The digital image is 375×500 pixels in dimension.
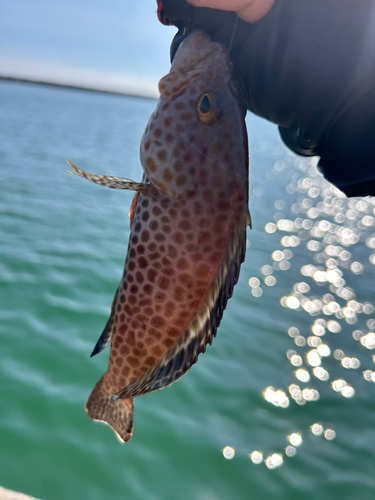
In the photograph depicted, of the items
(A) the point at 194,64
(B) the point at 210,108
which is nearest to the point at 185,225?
(B) the point at 210,108

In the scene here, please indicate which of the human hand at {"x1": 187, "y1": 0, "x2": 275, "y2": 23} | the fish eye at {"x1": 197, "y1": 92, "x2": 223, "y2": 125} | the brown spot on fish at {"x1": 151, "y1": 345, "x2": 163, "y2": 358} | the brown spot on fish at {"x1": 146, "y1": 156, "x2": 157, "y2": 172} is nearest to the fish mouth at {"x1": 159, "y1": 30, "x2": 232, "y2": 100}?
the fish eye at {"x1": 197, "y1": 92, "x2": 223, "y2": 125}

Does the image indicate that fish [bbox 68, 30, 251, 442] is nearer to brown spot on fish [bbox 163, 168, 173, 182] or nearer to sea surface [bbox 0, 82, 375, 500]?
brown spot on fish [bbox 163, 168, 173, 182]

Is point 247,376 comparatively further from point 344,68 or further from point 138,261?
point 344,68

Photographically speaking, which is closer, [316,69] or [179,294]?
[316,69]

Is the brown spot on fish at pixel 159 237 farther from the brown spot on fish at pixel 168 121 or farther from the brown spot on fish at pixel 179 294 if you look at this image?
the brown spot on fish at pixel 168 121

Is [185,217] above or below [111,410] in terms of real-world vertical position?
above

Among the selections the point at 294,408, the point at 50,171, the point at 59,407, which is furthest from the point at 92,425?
the point at 50,171

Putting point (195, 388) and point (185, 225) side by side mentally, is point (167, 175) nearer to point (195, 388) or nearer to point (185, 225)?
point (185, 225)

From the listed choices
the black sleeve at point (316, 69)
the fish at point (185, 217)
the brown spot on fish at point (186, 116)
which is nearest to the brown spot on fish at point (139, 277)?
the fish at point (185, 217)
